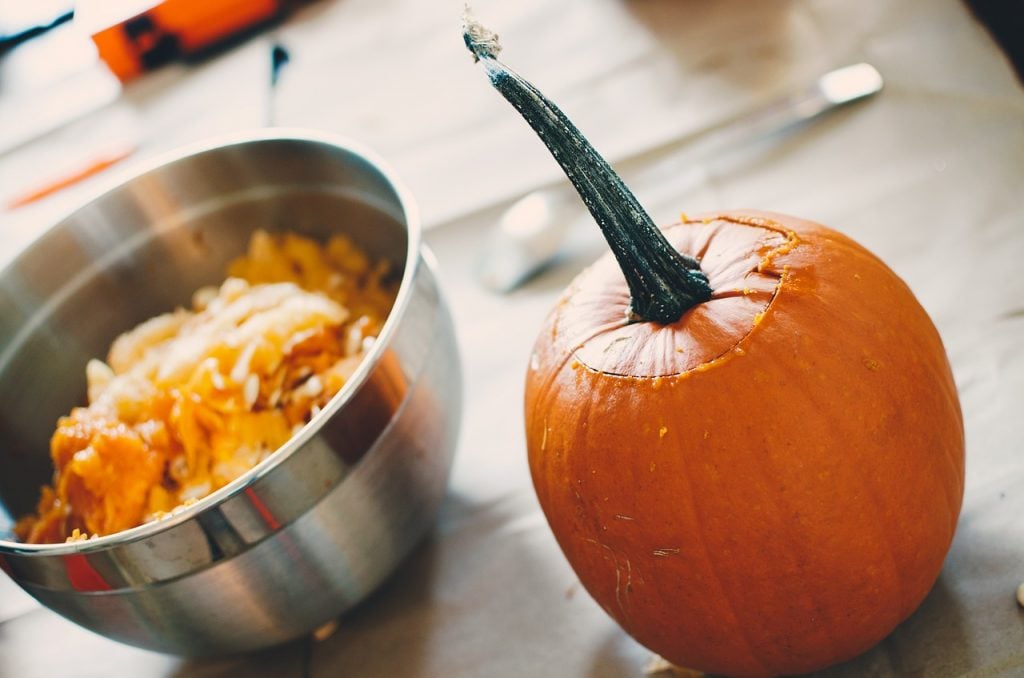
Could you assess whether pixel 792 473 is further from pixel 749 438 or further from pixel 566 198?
pixel 566 198

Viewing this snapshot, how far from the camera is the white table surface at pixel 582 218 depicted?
666 mm

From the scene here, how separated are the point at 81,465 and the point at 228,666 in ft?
0.73

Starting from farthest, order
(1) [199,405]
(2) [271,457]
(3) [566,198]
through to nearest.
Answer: (3) [566,198]
(1) [199,405]
(2) [271,457]

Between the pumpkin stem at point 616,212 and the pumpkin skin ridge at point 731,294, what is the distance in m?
0.02

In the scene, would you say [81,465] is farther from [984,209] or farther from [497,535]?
[984,209]

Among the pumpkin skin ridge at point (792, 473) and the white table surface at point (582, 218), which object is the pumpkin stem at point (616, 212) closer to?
the pumpkin skin ridge at point (792, 473)

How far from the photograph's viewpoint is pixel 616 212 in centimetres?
53

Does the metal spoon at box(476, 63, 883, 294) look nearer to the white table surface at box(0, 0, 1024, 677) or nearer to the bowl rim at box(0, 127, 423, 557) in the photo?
the white table surface at box(0, 0, 1024, 677)

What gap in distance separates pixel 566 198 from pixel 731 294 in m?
0.49

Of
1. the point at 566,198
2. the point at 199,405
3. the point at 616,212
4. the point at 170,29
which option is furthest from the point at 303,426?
the point at 170,29

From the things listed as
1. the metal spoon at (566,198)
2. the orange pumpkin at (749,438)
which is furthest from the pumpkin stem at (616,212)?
the metal spoon at (566,198)

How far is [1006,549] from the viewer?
23.2 inches

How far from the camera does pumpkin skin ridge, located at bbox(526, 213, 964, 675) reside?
49 centimetres

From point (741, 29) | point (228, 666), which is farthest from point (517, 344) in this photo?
point (741, 29)
